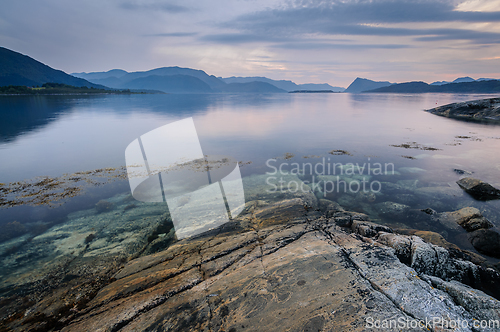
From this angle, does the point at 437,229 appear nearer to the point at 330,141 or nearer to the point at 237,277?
the point at 237,277

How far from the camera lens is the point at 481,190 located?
12312 mm

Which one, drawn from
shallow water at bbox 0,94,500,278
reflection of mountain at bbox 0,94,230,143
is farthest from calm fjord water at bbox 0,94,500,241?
reflection of mountain at bbox 0,94,230,143

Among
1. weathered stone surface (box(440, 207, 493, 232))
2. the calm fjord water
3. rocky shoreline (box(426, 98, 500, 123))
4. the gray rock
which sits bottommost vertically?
the gray rock

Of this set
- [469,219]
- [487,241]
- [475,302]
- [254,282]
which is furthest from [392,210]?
[254,282]

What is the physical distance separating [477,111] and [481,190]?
5695 centimetres

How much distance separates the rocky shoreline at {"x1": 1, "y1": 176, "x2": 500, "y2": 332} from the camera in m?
4.08

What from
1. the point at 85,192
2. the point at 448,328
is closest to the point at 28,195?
the point at 85,192

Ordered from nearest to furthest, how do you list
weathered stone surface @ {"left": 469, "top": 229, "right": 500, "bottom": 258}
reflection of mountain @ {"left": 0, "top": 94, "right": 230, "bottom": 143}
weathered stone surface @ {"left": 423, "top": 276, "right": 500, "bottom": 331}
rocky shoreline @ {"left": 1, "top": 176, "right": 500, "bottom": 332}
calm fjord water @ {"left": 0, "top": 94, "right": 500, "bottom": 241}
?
weathered stone surface @ {"left": 423, "top": 276, "right": 500, "bottom": 331} < rocky shoreline @ {"left": 1, "top": 176, "right": 500, "bottom": 332} < weathered stone surface @ {"left": 469, "top": 229, "right": 500, "bottom": 258} < calm fjord water @ {"left": 0, "top": 94, "right": 500, "bottom": 241} < reflection of mountain @ {"left": 0, "top": 94, "right": 230, "bottom": 143}

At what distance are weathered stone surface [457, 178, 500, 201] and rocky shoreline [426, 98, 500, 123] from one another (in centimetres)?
4852

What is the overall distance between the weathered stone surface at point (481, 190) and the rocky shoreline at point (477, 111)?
159 ft

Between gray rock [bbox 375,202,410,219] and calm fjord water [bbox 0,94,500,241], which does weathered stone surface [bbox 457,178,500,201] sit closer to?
calm fjord water [bbox 0,94,500,241]

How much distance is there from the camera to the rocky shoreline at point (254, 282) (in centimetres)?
408

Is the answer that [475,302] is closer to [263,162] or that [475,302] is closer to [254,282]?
[254,282]

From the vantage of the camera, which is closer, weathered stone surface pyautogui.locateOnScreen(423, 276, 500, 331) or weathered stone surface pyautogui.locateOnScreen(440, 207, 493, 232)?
weathered stone surface pyautogui.locateOnScreen(423, 276, 500, 331)
